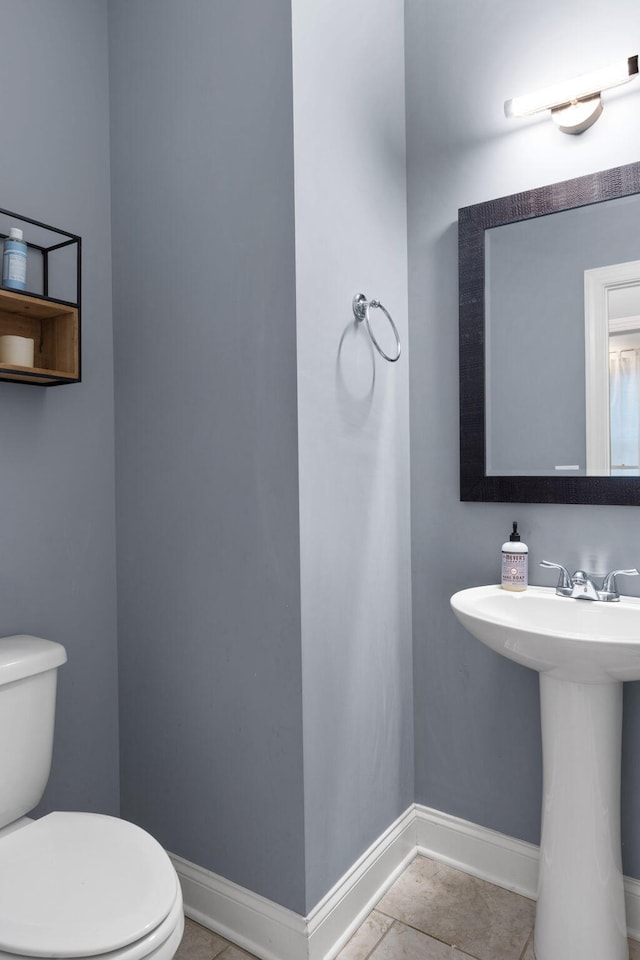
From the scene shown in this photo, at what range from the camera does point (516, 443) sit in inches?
66.7

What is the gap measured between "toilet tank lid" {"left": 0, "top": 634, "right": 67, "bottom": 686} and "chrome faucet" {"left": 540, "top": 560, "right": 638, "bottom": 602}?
3.98 ft

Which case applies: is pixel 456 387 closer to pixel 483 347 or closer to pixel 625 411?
pixel 483 347

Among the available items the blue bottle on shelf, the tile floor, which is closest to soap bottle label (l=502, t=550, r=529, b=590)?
the tile floor

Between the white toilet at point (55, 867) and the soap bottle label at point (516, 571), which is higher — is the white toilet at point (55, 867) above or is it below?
below

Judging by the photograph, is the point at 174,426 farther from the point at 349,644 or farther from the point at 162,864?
the point at 162,864

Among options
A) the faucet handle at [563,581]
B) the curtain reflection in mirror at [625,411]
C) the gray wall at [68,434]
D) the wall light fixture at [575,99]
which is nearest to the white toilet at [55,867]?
the gray wall at [68,434]

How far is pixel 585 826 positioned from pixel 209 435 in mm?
1271

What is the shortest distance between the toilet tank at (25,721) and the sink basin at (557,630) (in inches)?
37.8

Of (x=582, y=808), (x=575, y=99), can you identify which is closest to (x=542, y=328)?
(x=575, y=99)

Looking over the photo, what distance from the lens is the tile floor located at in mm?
1481

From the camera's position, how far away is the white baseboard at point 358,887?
1.45 m

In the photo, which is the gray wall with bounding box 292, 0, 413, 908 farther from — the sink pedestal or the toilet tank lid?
the toilet tank lid

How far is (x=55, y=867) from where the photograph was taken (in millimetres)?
1151

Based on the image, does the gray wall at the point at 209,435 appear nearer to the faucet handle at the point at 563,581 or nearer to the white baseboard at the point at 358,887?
the white baseboard at the point at 358,887
